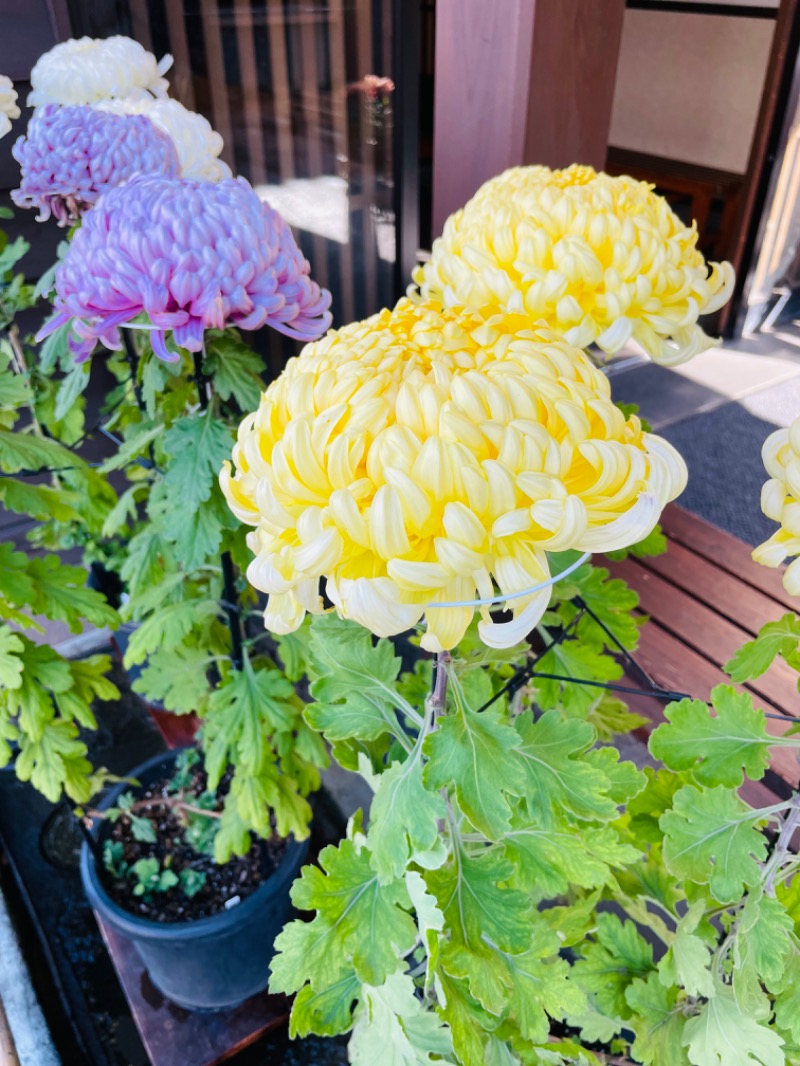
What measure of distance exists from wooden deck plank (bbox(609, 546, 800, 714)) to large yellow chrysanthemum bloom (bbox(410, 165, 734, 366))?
3.85 ft

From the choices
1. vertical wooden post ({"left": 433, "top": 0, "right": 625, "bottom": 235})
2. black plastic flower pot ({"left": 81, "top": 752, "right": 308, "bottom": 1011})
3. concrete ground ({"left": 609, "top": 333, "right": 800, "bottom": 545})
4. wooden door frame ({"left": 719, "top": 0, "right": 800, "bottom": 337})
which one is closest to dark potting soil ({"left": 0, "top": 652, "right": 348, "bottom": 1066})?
black plastic flower pot ({"left": 81, "top": 752, "right": 308, "bottom": 1011})

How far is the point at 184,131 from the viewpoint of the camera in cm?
114

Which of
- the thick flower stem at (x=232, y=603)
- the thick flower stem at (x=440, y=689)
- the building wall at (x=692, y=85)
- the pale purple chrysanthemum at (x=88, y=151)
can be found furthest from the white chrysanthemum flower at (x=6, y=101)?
the building wall at (x=692, y=85)

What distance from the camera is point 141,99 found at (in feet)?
3.93

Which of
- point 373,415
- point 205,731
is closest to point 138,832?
point 205,731

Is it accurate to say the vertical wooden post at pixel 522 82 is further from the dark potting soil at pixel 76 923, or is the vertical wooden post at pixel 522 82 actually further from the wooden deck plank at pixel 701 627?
the dark potting soil at pixel 76 923

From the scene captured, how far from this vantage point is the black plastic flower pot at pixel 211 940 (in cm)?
131

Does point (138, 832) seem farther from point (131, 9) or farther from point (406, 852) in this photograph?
point (131, 9)

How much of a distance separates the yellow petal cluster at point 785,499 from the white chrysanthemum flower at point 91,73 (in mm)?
1103

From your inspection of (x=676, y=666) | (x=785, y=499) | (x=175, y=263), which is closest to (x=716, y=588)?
(x=676, y=666)

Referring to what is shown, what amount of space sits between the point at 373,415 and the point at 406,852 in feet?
1.21

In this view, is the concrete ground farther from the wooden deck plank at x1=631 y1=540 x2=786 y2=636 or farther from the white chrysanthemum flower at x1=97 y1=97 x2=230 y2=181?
the white chrysanthemum flower at x1=97 y1=97 x2=230 y2=181

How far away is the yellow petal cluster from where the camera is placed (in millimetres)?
578

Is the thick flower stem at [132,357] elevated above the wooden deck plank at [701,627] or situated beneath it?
elevated above
